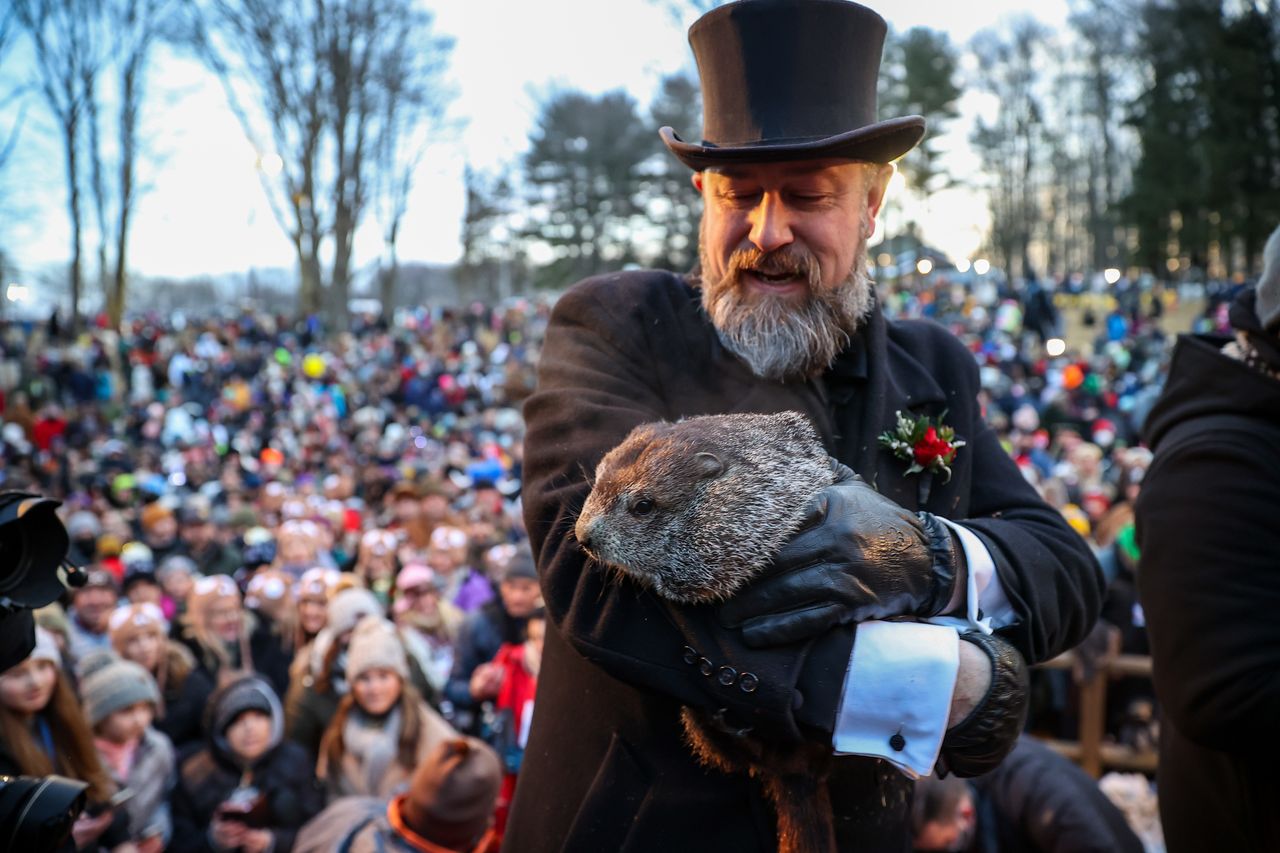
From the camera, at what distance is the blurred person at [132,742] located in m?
4.58

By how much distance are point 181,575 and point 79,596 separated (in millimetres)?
1348

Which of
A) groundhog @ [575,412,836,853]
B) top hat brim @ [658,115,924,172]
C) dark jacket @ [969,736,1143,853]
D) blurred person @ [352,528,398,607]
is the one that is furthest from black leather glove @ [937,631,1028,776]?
blurred person @ [352,528,398,607]

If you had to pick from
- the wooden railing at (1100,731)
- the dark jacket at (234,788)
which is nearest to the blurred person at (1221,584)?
the wooden railing at (1100,731)

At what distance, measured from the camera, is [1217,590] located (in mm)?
2139

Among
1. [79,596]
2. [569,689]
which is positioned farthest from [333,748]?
[569,689]

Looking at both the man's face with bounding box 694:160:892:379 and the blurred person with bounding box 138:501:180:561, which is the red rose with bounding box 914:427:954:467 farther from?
the blurred person with bounding box 138:501:180:561

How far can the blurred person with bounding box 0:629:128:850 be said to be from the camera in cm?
402

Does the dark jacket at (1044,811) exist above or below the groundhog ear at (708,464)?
below

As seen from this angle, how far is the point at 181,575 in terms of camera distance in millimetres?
8227

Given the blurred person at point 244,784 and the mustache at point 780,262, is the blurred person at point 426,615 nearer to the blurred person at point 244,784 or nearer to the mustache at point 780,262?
the blurred person at point 244,784

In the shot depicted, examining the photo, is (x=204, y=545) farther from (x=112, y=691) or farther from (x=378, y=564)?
(x=112, y=691)

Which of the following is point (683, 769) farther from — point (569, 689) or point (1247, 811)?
point (1247, 811)

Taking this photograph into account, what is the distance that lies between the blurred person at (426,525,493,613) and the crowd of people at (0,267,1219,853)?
2 centimetres

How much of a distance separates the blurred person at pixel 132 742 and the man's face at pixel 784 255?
405 centimetres
